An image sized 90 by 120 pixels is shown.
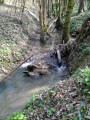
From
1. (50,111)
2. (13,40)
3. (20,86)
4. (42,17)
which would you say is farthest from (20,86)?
(42,17)

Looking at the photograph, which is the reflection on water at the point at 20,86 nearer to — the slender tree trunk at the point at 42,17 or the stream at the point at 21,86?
the stream at the point at 21,86

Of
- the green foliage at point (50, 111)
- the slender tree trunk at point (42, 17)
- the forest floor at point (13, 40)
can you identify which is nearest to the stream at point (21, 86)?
the forest floor at point (13, 40)

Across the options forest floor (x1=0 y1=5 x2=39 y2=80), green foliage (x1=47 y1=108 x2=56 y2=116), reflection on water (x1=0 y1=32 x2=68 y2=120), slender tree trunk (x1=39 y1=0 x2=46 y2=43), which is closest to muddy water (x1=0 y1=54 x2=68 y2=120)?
reflection on water (x1=0 y1=32 x2=68 y2=120)

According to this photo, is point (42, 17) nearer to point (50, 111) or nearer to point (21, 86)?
point (21, 86)

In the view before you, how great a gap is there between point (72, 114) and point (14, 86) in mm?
6729

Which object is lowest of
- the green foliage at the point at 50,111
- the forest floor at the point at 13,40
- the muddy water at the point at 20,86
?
the muddy water at the point at 20,86

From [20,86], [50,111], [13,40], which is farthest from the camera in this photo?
[13,40]

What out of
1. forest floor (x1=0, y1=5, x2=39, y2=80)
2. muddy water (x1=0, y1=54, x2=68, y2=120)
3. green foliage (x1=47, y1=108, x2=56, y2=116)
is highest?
green foliage (x1=47, y1=108, x2=56, y2=116)

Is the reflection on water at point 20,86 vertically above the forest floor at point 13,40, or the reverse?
the forest floor at point 13,40

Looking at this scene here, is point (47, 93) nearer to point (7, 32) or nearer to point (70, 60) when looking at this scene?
point (70, 60)

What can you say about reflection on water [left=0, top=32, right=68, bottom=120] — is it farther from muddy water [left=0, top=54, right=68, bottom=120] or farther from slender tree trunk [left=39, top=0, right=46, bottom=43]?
slender tree trunk [left=39, top=0, right=46, bottom=43]

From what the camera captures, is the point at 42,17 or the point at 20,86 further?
the point at 42,17

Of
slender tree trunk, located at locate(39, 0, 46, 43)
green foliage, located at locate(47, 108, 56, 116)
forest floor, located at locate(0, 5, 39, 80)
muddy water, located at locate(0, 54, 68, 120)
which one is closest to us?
green foliage, located at locate(47, 108, 56, 116)

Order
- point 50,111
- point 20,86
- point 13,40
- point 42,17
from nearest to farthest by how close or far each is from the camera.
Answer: point 50,111, point 20,86, point 13,40, point 42,17
